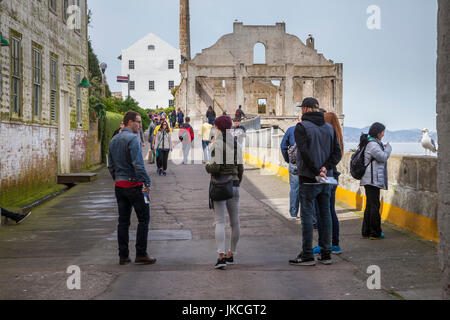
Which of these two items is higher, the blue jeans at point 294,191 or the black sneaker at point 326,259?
the blue jeans at point 294,191

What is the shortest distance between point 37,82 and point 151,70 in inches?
2485

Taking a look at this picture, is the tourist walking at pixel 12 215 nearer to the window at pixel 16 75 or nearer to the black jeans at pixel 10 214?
the black jeans at pixel 10 214

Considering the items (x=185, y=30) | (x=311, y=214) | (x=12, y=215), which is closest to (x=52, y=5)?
(x=12, y=215)

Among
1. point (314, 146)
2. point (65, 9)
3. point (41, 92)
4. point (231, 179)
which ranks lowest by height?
point (231, 179)

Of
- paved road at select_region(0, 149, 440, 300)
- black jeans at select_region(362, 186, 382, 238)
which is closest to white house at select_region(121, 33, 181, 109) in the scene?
paved road at select_region(0, 149, 440, 300)

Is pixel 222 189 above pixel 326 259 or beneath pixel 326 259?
above

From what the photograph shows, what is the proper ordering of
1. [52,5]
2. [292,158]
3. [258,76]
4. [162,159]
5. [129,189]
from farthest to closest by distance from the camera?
[258,76] < [162,159] < [52,5] < [292,158] < [129,189]

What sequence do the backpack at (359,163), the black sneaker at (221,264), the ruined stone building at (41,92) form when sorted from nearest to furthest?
1. the black sneaker at (221,264)
2. the backpack at (359,163)
3. the ruined stone building at (41,92)

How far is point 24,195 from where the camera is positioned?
42.6ft

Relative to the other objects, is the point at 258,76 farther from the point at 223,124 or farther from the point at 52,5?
the point at 223,124

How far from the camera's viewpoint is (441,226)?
4.36 meters

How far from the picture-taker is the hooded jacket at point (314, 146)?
645 centimetres

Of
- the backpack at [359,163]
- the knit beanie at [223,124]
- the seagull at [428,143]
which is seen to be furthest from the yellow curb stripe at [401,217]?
the seagull at [428,143]
